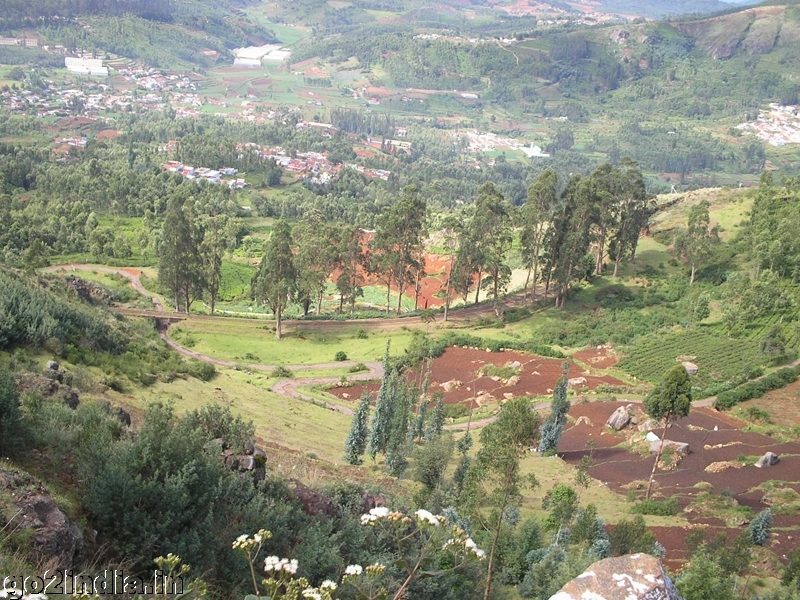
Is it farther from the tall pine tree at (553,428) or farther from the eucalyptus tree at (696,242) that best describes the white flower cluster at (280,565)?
the eucalyptus tree at (696,242)

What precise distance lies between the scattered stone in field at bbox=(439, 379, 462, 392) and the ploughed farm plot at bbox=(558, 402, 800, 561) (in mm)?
6429

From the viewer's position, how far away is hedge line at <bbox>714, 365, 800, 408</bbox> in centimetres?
2784

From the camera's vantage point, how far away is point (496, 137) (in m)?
163

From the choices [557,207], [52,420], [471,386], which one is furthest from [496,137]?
[52,420]

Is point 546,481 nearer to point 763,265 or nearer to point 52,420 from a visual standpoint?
point 52,420

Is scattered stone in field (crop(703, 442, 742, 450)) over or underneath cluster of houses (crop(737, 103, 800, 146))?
underneath

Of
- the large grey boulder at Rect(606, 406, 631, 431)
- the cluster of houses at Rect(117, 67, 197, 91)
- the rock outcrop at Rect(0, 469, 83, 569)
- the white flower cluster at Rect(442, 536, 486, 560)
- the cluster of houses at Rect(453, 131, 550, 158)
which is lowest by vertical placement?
the large grey boulder at Rect(606, 406, 631, 431)

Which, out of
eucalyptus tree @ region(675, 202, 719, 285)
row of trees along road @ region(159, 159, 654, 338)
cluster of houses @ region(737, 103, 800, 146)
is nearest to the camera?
row of trees along road @ region(159, 159, 654, 338)

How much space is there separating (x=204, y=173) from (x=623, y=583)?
100585 mm

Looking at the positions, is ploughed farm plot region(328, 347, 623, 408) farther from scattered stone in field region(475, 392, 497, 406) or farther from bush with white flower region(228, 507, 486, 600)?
bush with white flower region(228, 507, 486, 600)

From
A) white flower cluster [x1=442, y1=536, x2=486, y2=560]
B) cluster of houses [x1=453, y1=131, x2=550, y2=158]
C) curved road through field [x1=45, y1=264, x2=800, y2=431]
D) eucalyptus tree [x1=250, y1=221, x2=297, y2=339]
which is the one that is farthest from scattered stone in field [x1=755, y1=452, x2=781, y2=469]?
cluster of houses [x1=453, y1=131, x2=550, y2=158]

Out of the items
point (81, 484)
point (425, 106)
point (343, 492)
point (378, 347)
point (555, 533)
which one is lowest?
point (378, 347)

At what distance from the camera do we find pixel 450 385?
32875mm

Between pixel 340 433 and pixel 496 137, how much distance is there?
148446 mm
